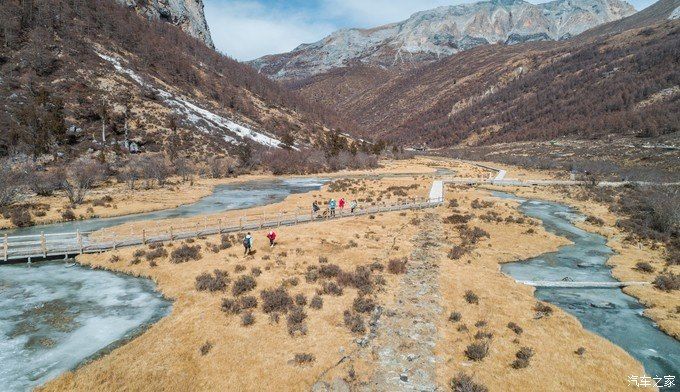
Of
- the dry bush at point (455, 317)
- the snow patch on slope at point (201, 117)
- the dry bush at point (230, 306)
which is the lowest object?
the dry bush at point (455, 317)

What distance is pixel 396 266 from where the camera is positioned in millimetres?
22359

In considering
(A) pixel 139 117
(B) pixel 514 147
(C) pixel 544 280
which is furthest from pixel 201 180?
(B) pixel 514 147

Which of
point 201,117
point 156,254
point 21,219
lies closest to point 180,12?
point 201,117

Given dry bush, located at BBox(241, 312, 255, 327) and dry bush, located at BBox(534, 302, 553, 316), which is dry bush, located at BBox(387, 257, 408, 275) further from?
dry bush, located at BBox(241, 312, 255, 327)

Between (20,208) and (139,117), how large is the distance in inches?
2051

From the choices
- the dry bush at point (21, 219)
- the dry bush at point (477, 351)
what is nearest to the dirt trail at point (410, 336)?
the dry bush at point (477, 351)

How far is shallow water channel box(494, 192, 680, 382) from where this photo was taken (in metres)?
14.2

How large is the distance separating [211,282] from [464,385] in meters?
13.1

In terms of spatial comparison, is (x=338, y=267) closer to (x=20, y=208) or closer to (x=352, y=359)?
(x=352, y=359)

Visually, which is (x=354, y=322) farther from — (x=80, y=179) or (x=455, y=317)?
(x=80, y=179)

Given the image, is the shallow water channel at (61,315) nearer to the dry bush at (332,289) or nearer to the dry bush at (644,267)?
the dry bush at (332,289)

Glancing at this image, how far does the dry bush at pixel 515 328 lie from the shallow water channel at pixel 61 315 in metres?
14.9

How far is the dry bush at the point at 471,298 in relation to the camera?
17.9m

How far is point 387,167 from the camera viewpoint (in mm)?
99562
